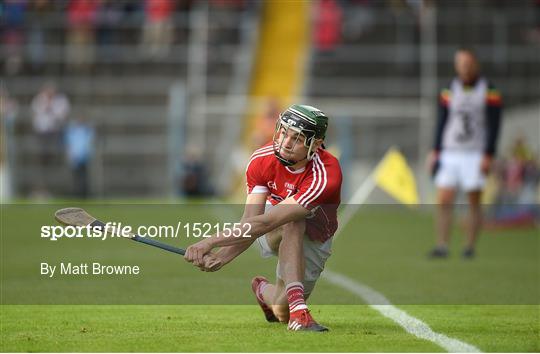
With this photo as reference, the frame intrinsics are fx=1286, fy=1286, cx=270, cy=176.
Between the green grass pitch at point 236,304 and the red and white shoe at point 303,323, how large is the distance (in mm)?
124

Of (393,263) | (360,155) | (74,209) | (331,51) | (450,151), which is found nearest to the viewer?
(74,209)

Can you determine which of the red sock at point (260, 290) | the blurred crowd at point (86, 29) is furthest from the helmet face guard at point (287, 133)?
the blurred crowd at point (86, 29)

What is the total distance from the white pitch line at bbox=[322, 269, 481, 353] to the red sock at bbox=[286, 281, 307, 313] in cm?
70

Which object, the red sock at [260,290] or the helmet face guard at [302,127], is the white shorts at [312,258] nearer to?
the red sock at [260,290]

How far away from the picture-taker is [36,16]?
28688mm

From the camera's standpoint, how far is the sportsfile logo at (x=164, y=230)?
7668mm

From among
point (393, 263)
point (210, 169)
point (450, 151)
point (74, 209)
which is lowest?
point (210, 169)

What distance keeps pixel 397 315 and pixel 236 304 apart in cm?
126

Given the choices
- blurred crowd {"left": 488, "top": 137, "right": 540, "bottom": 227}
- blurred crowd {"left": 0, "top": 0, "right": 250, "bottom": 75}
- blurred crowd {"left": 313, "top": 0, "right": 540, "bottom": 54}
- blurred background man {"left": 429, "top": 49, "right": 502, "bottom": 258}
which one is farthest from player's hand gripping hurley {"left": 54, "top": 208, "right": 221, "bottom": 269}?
blurred crowd {"left": 0, "top": 0, "right": 250, "bottom": 75}

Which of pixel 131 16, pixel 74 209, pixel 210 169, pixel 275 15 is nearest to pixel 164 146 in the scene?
pixel 210 169

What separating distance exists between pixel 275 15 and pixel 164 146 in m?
5.58

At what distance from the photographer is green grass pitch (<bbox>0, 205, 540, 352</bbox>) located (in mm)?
7168

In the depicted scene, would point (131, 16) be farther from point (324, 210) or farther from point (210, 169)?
point (324, 210)

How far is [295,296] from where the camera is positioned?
7.65m
